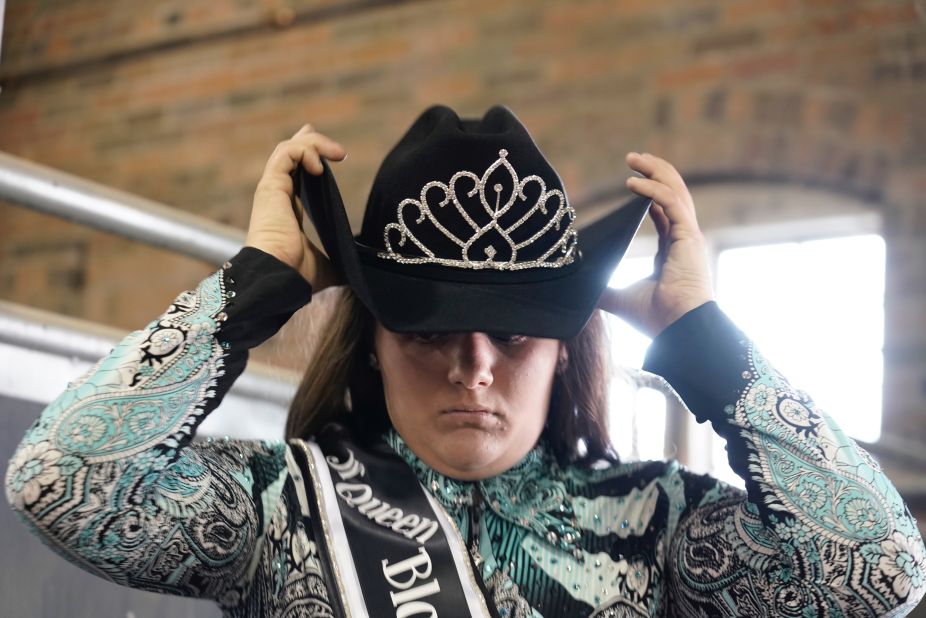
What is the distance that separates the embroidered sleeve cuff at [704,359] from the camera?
53.8 inches

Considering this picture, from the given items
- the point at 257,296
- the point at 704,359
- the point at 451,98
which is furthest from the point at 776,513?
the point at 451,98

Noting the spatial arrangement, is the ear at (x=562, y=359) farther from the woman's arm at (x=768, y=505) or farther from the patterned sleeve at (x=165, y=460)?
the patterned sleeve at (x=165, y=460)

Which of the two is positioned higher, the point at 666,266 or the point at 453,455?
the point at 666,266

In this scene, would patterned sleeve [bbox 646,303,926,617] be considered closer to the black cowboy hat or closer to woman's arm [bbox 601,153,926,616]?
woman's arm [bbox 601,153,926,616]

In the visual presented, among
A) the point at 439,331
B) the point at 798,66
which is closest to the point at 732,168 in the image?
the point at 798,66

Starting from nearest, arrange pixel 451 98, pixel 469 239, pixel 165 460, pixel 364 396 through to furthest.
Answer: pixel 165 460
pixel 469 239
pixel 364 396
pixel 451 98

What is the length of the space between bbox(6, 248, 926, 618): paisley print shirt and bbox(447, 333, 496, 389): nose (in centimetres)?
14

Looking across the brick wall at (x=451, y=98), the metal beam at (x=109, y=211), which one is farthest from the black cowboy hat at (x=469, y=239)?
the brick wall at (x=451, y=98)

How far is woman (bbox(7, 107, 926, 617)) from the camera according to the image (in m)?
1.26

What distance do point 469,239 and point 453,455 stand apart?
0.22 metres

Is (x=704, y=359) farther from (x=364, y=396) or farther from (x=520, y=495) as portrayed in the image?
(x=364, y=396)

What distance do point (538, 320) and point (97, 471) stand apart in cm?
44

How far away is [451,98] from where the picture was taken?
496cm

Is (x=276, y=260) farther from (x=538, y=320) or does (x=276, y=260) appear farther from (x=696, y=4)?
(x=696, y=4)
